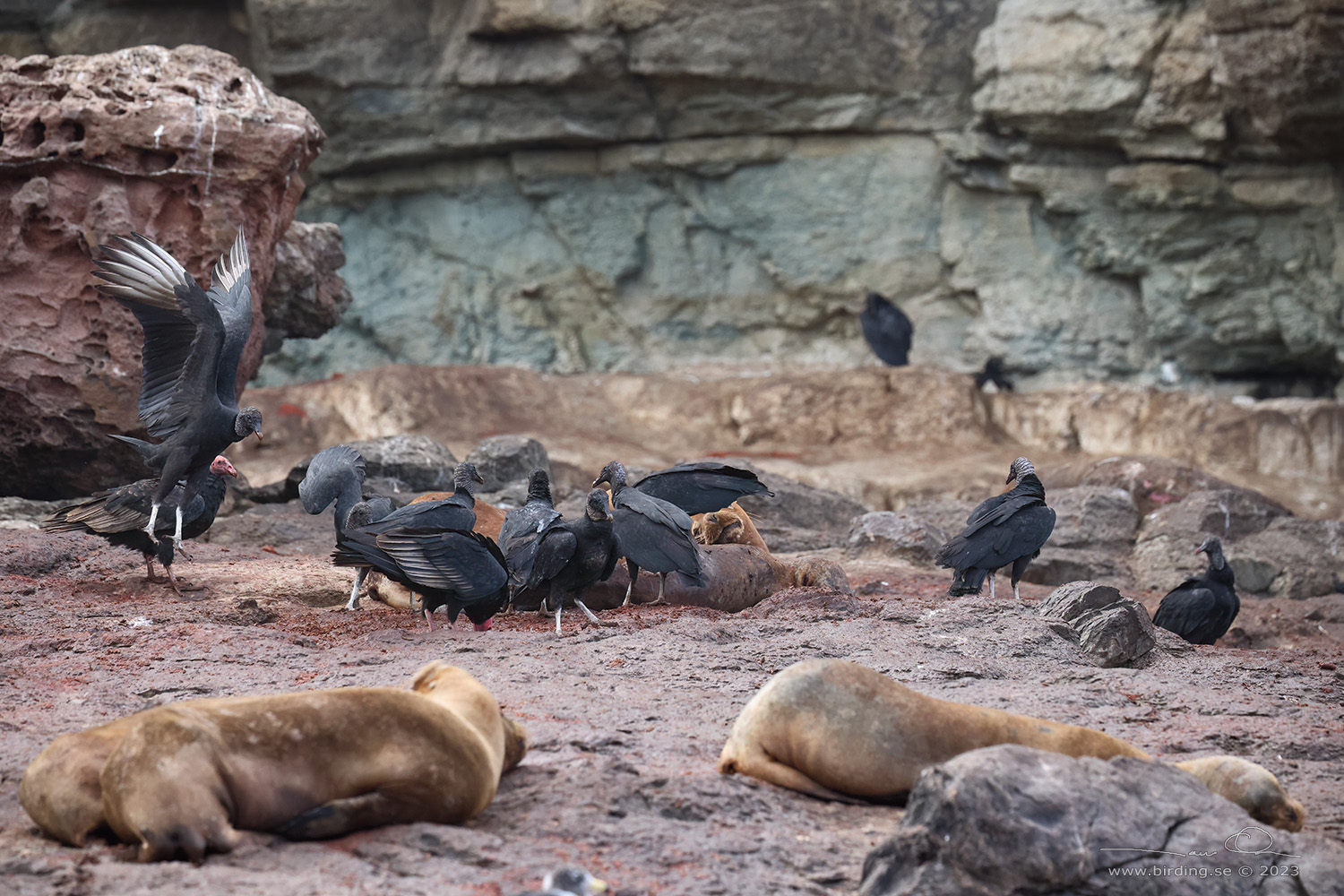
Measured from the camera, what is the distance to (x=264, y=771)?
3.28 meters

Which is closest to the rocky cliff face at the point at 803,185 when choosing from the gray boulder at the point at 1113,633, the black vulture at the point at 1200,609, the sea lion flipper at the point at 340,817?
the black vulture at the point at 1200,609

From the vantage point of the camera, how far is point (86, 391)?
9.88 m

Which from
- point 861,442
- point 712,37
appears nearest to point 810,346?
point 861,442

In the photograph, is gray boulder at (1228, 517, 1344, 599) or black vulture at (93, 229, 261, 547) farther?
gray boulder at (1228, 517, 1344, 599)

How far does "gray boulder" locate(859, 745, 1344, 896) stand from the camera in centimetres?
304

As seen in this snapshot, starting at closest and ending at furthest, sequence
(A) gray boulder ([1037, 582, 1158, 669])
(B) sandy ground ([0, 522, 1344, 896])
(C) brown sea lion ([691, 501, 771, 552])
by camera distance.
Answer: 1. (B) sandy ground ([0, 522, 1344, 896])
2. (A) gray boulder ([1037, 582, 1158, 669])
3. (C) brown sea lion ([691, 501, 771, 552])

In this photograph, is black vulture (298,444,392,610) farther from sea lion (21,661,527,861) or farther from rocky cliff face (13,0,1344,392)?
rocky cliff face (13,0,1344,392)

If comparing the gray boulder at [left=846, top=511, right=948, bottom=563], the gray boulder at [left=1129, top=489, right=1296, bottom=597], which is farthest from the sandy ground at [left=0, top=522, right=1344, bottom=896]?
the gray boulder at [left=1129, top=489, right=1296, bottom=597]

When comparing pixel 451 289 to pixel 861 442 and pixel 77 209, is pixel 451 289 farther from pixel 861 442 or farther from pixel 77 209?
pixel 77 209

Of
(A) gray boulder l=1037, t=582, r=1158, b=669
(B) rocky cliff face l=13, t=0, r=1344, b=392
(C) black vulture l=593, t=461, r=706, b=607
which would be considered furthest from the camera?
(B) rocky cliff face l=13, t=0, r=1344, b=392

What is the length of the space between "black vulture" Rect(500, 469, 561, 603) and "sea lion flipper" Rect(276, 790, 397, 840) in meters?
3.10

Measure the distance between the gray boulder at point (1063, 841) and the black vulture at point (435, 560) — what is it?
3.35m
